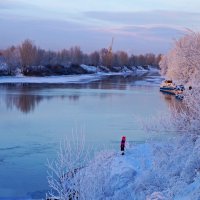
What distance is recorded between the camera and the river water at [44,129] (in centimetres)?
1001

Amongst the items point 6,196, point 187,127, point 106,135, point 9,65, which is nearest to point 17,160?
point 6,196

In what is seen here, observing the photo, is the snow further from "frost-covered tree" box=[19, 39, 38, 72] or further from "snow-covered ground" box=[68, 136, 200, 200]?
"frost-covered tree" box=[19, 39, 38, 72]

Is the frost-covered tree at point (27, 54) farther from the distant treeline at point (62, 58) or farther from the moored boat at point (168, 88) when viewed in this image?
the moored boat at point (168, 88)

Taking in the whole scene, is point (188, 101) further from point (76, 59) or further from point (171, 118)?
point (76, 59)

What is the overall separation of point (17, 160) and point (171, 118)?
4392 millimetres

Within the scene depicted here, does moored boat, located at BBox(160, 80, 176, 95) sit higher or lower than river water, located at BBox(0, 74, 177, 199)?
lower

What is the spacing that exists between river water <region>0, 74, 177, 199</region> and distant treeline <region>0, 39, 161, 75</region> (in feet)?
110

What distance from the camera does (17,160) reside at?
447 inches

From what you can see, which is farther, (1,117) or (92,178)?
(1,117)

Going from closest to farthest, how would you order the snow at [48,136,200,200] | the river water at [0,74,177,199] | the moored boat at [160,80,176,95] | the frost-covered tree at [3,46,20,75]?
the snow at [48,136,200,200]
the river water at [0,74,177,199]
the moored boat at [160,80,176,95]
the frost-covered tree at [3,46,20,75]

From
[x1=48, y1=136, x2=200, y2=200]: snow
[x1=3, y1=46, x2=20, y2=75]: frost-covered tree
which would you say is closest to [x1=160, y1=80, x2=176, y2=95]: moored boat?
[x1=3, y1=46, x2=20, y2=75]: frost-covered tree

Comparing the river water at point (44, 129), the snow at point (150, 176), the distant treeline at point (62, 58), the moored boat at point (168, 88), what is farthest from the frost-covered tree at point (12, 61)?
the snow at point (150, 176)

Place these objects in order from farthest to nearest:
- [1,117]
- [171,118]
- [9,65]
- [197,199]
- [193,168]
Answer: [9,65] < [1,117] < [171,118] < [193,168] < [197,199]

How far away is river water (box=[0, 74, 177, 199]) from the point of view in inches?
394
